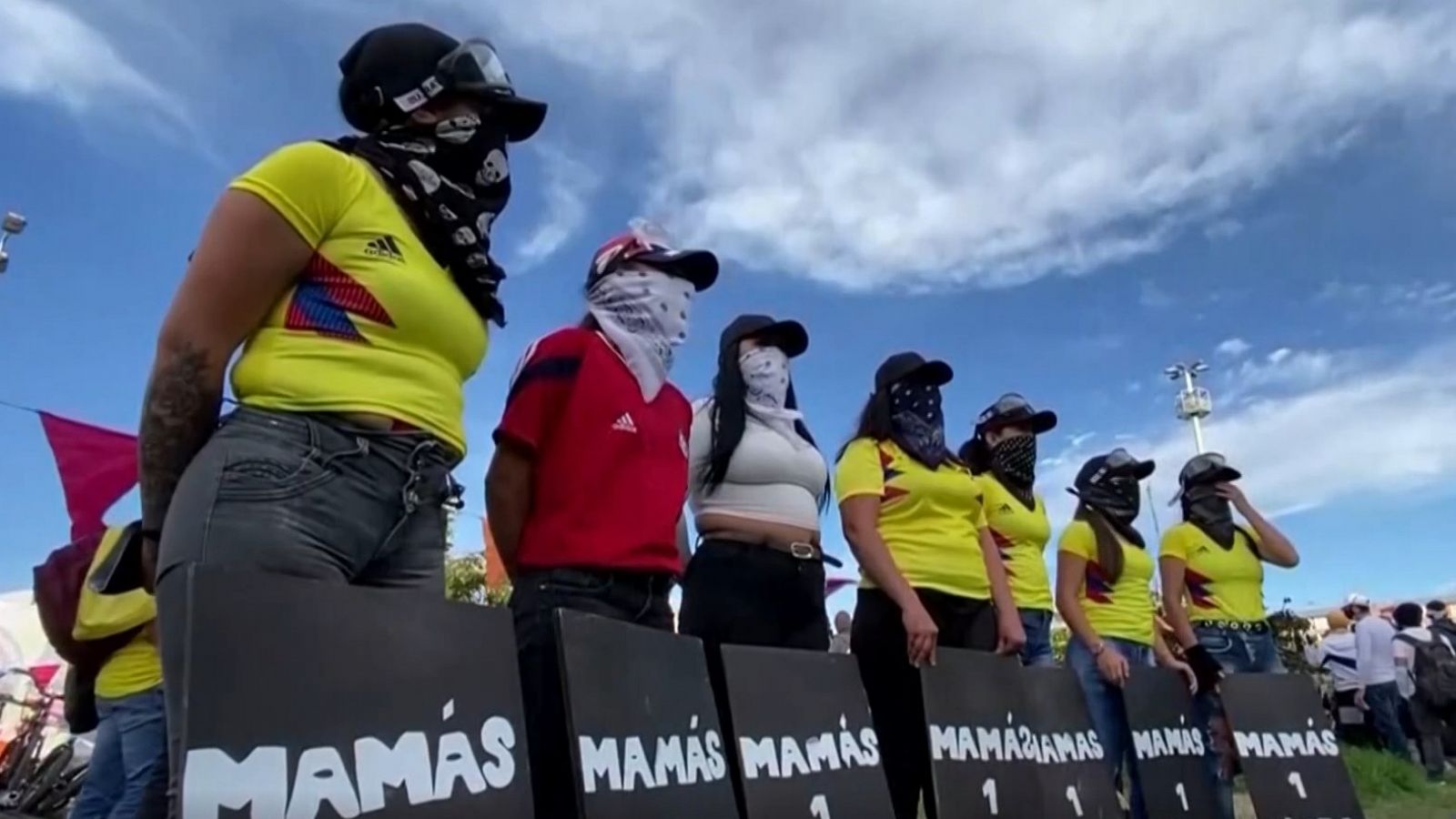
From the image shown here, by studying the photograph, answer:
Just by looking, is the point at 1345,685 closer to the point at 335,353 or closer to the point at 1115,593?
the point at 1115,593

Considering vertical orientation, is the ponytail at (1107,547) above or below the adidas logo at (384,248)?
below

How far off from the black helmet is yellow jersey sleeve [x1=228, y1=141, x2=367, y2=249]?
0.20 meters

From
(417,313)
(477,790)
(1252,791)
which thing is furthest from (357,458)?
(1252,791)

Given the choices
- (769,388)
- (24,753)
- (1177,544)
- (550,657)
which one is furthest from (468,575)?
(550,657)

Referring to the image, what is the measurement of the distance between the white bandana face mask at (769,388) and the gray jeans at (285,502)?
5.94ft

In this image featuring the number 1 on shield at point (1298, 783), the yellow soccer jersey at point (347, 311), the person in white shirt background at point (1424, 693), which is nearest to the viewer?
the yellow soccer jersey at point (347, 311)

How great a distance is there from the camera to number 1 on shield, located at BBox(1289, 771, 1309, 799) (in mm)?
4406

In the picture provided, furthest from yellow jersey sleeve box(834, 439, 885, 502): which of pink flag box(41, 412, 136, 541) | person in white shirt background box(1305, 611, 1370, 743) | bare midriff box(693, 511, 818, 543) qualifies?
person in white shirt background box(1305, 611, 1370, 743)

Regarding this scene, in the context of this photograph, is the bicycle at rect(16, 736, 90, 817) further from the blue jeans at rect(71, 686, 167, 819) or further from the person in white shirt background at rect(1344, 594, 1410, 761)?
the person in white shirt background at rect(1344, 594, 1410, 761)

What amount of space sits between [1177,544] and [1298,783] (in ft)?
3.63

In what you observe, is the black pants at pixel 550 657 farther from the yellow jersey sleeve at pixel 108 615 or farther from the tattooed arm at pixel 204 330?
the yellow jersey sleeve at pixel 108 615

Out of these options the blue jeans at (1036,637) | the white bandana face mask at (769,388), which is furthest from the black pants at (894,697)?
the blue jeans at (1036,637)

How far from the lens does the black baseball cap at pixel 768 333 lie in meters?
3.57

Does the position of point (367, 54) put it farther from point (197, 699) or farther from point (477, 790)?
point (477, 790)
